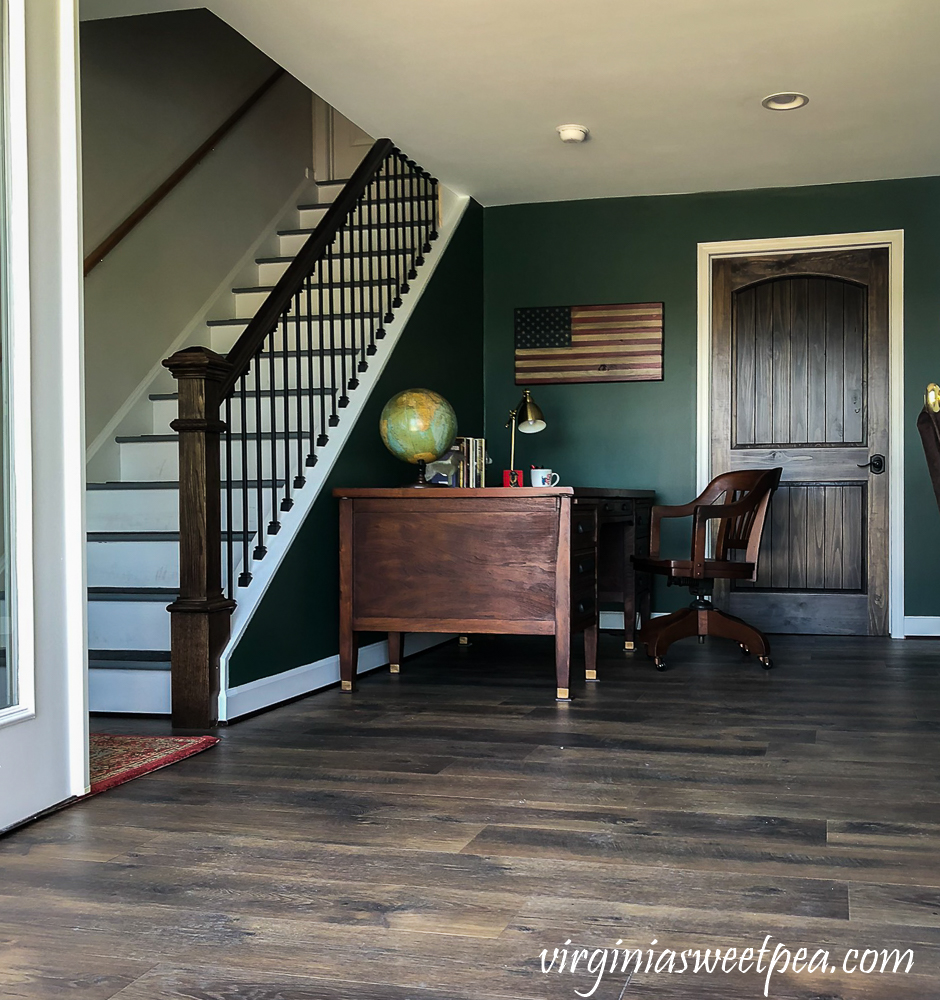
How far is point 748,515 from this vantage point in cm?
487

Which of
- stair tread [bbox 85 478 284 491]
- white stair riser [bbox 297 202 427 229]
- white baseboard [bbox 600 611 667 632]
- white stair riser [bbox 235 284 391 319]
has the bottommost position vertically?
white baseboard [bbox 600 611 667 632]

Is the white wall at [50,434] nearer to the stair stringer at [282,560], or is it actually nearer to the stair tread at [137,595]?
the stair stringer at [282,560]

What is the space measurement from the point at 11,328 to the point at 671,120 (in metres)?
3.18

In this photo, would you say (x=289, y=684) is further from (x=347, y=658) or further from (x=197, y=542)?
(x=197, y=542)

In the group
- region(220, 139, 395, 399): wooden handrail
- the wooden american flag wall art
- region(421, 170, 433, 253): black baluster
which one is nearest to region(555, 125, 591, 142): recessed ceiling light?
region(220, 139, 395, 399): wooden handrail

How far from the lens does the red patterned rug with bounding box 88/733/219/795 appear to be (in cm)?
269

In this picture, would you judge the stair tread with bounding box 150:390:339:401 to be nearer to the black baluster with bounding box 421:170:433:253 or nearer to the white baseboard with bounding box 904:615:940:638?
the black baluster with bounding box 421:170:433:253

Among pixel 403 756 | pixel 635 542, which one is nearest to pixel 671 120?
pixel 635 542

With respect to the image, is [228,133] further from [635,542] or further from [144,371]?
[635,542]

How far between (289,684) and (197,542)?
767 mm

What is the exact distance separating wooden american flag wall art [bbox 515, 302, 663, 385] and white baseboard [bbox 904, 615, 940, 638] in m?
1.84

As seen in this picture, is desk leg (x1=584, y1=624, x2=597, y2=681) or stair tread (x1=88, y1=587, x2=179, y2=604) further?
desk leg (x1=584, y1=624, x2=597, y2=681)

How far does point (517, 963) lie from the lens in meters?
1.56

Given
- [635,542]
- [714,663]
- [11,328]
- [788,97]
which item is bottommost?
[714,663]
